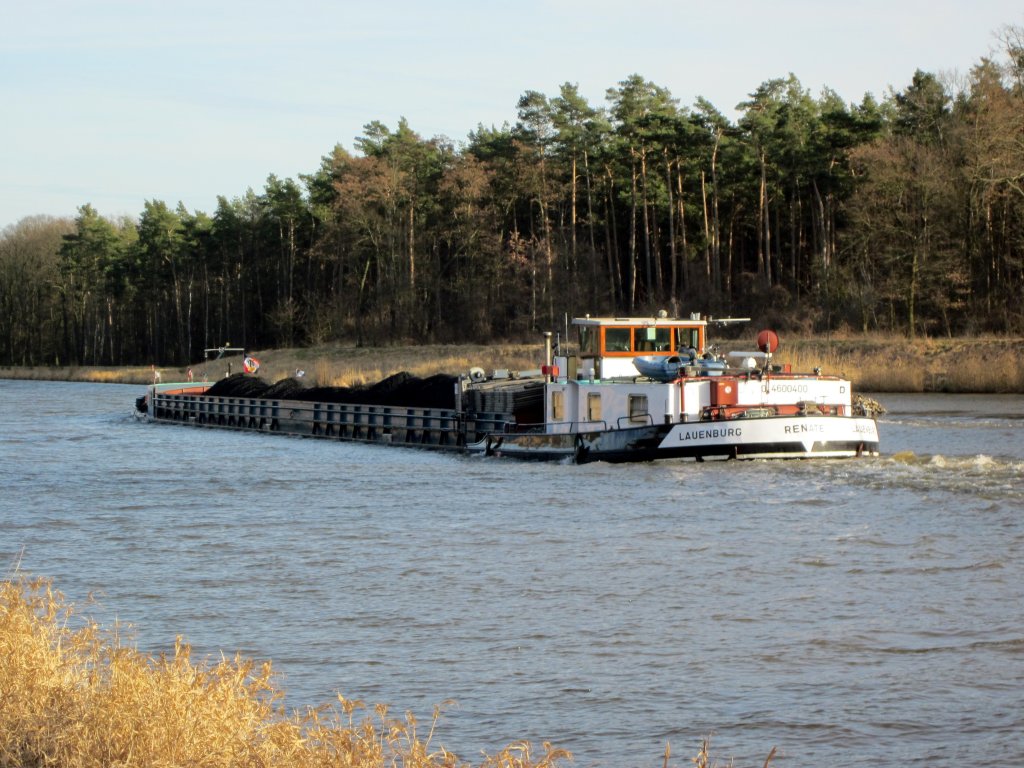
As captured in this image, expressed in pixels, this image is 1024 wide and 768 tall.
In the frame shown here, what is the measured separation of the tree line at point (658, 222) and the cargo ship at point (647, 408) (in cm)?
2302

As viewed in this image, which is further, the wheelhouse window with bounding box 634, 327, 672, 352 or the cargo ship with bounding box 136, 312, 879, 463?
the wheelhouse window with bounding box 634, 327, 672, 352

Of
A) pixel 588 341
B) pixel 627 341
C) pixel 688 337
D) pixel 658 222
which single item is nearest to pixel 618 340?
pixel 627 341

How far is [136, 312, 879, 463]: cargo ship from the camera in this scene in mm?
23672

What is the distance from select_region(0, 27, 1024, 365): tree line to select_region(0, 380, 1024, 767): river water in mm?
29284

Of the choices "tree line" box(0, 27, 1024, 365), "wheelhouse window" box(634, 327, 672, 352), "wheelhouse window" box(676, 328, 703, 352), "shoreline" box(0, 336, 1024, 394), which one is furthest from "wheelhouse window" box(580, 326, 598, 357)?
"tree line" box(0, 27, 1024, 365)

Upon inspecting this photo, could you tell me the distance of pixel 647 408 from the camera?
25172 mm

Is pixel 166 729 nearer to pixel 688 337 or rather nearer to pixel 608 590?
pixel 608 590

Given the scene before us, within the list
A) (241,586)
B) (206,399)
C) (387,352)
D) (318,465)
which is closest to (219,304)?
(387,352)

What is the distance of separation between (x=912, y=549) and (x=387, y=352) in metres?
57.0

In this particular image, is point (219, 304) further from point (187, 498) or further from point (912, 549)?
point (912, 549)

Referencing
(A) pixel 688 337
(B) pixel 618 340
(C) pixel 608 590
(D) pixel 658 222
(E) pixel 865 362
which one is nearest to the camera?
(C) pixel 608 590

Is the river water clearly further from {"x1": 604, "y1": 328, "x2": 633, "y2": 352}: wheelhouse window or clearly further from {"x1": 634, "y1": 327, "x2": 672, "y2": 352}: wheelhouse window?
{"x1": 634, "y1": 327, "x2": 672, "y2": 352}: wheelhouse window

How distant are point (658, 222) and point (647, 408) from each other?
172 ft

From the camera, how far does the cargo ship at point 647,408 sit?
2367cm
